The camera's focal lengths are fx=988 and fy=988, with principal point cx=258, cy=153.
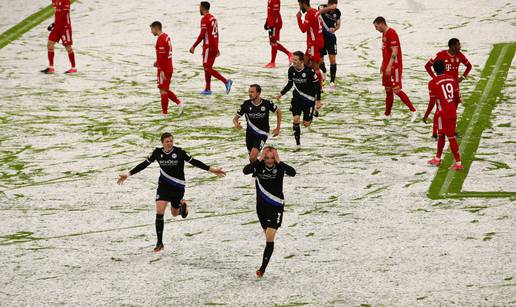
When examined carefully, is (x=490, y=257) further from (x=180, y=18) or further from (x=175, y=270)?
(x=180, y=18)

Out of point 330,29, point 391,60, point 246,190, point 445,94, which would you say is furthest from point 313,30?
point 246,190

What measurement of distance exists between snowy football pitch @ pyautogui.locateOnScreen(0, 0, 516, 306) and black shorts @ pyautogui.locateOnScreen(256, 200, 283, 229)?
2.23 ft

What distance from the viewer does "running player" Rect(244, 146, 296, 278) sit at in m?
13.5

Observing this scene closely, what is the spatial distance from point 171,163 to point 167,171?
154 millimetres

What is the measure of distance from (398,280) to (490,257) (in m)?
1.54

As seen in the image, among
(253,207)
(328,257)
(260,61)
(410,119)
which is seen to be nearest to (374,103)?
(410,119)

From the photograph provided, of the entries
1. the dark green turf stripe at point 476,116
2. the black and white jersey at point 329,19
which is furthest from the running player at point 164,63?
the dark green turf stripe at point 476,116

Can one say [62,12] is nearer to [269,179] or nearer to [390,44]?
[390,44]

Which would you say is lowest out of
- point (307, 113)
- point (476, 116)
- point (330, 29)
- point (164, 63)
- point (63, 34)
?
point (476, 116)

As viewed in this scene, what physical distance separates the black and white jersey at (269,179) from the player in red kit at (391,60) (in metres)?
7.89

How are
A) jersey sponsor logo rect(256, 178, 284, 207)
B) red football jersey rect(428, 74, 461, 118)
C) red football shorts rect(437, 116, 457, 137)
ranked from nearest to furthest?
1. jersey sponsor logo rect(256, 178, 284, 207)
2. red football shorts rect(437, 116, 457, 137)
3. red football jersey rect(428, 74, 461, 118)

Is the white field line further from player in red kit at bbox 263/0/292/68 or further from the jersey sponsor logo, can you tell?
player in red kit at bbox 263/0/292/68

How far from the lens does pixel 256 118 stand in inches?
687

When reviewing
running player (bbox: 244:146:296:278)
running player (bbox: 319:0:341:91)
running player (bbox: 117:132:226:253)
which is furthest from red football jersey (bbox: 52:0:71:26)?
running player (bbox: 244:146:296:278)
